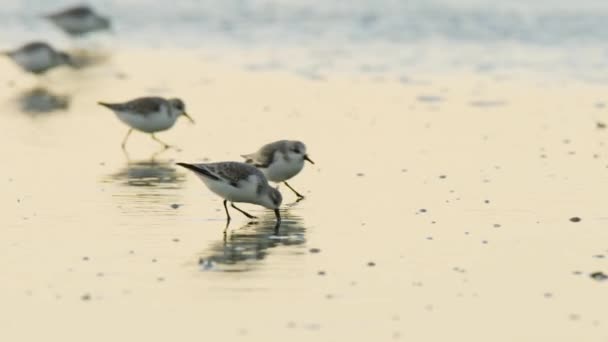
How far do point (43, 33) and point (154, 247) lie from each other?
1572 cm

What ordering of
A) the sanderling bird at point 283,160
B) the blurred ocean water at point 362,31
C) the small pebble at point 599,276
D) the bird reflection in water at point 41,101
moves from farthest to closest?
the blurred ocean water at point 362,31, the bird reflection in water at point 41,101, the sanderling bird at point 283,160, the small pebble at point 599,276

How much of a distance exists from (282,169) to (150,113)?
2.96 meters

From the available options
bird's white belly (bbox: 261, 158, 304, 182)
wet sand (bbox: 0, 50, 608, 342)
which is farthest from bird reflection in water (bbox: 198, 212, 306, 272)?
bird's white belly (bbox: 261, 158, 304, 182)

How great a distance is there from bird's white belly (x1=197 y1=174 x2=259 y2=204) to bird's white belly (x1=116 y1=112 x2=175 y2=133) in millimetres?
3691

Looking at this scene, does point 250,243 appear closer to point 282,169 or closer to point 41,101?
point 282,169

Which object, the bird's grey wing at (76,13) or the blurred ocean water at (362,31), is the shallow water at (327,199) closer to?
the blurred ocean water at (362,31)

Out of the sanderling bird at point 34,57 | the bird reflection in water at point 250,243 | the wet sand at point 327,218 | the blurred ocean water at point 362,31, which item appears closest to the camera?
the wet sand at point 327,218

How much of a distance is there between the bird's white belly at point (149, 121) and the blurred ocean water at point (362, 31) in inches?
183

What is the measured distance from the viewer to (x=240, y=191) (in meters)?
11.0

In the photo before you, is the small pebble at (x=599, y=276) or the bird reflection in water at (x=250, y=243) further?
the bird reflection in water at (x=250, y=243)

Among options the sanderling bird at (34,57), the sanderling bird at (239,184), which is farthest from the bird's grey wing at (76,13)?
the sanderling bird at (239,184)

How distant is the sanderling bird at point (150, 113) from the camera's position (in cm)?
1466

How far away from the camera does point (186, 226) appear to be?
10.7m

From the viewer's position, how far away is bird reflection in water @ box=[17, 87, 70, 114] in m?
16.7
